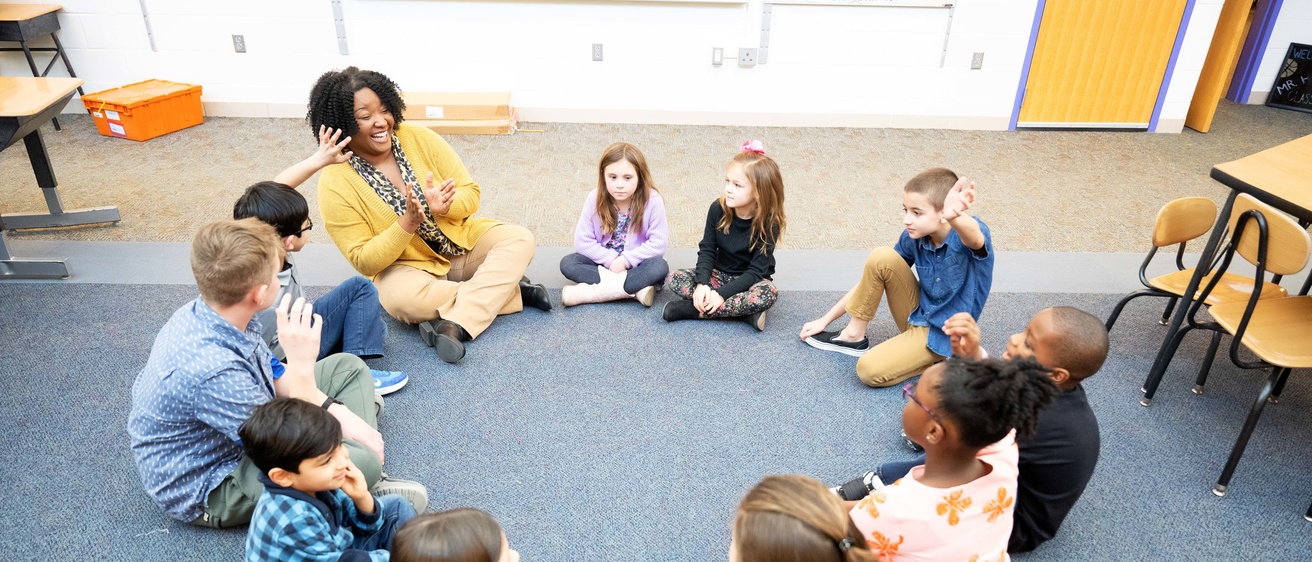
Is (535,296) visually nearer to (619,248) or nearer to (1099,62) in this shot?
(619,248)

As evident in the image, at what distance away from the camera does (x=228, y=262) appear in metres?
1.53

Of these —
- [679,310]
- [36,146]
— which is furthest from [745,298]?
[36,146]

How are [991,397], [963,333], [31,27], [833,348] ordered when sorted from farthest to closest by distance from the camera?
[31,27], [833,348], [963,333], [991,397]

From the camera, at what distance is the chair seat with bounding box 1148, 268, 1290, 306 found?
2.28m

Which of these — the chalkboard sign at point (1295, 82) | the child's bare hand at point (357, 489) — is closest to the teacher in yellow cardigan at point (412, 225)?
the child's bare hand at point (357, 489)

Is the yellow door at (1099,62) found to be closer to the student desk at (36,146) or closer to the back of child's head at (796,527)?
the back of child's head at (796,527)

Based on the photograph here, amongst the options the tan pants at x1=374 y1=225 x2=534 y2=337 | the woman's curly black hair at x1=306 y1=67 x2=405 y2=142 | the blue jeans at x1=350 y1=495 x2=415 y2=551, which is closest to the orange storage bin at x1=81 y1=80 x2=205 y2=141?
the woman's curly black hair at x1=306 y1=67 x2=405 y2=142

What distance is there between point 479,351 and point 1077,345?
1692 mm

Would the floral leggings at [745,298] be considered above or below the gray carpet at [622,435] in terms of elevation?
above

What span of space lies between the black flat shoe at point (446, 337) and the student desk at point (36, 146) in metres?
1.48

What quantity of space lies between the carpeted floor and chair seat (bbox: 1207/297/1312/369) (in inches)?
44.5

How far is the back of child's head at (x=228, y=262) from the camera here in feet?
5.03

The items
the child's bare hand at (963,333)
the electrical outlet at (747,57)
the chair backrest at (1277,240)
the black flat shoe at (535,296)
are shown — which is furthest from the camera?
the electrical outlet at (747,57)

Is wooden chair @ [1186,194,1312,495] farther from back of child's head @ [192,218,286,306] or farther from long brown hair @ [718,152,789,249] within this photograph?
back of child's head @ [192,218,286,306]
